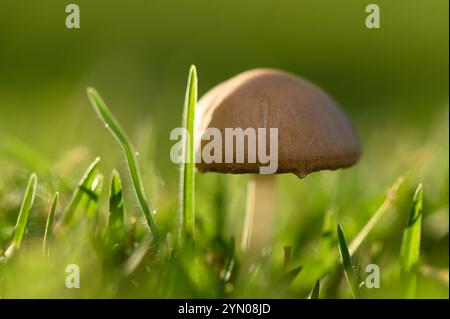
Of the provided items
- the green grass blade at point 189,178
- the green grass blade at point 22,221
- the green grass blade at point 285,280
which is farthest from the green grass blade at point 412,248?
the green grass blade at point 22,221

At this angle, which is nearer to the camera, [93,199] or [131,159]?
[131,159]

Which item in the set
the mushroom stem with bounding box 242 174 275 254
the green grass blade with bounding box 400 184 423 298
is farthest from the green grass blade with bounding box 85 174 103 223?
the green grass blade with bounding box 400 184 423 298

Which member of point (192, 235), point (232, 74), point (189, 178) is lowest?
point (192, 235)

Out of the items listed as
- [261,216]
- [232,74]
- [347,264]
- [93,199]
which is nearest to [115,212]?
[93,199]

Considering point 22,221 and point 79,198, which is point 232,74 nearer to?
point 79,198

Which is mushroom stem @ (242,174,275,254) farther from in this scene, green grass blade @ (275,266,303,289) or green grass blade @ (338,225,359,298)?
green grass blade @ (338,225,359,298)

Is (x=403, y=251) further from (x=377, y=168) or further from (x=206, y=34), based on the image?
(x=206, y=34)
